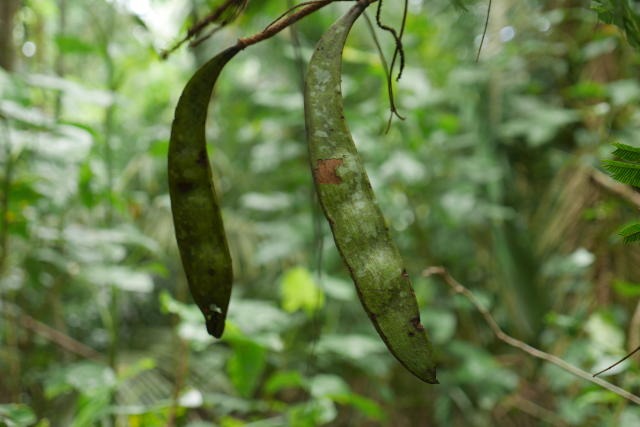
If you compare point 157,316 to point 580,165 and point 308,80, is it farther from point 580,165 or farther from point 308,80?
point 308,80

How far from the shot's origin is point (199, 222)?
15.4 inches

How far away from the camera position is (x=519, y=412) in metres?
1.69

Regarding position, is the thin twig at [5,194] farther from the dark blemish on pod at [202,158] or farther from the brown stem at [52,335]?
the dark blemish on pod at [202,158]

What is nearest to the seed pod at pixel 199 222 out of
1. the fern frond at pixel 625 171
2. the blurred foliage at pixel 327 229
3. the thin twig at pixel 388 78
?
the thin twig at pixel 388 78

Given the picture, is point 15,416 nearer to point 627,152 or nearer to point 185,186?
point 185,186

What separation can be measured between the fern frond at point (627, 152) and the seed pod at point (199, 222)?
11.1 inches

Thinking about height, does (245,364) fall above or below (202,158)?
below

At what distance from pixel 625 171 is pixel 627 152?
14 mm

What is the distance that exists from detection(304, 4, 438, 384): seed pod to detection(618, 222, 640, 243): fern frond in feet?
0.59

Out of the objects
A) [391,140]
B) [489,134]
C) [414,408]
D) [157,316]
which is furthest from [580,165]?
[157,316]

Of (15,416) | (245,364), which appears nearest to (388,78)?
(15,416)

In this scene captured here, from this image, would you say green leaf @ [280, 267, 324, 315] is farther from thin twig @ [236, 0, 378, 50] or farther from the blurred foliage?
thin twig @ [236, 0, 378, 50]

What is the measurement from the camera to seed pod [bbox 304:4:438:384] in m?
0.32

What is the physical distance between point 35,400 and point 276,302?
0.76 metres
